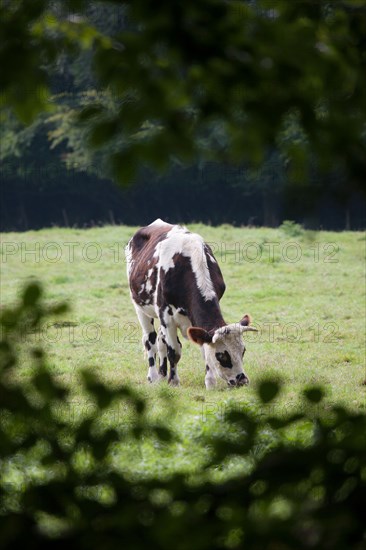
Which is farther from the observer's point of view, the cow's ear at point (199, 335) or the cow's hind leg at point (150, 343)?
the cow's hind leg at point (150, 343)

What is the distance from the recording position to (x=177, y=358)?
1106 centimetres

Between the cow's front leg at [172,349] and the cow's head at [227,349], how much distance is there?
0.93 meters

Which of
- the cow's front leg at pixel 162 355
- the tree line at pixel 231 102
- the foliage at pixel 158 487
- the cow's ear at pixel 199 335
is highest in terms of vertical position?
the tree line at pixel 231 102

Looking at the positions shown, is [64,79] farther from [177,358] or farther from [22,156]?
[177,358]

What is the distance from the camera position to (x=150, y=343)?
1198 cm

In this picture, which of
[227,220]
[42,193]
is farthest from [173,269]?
[42,193]

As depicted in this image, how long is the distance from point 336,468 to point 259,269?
55.7ft

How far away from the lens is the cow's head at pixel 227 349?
32.9 ft

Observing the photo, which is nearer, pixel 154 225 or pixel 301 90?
pixel 301 90

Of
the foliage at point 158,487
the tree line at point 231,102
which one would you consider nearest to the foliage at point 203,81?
the tree line at point 231,102

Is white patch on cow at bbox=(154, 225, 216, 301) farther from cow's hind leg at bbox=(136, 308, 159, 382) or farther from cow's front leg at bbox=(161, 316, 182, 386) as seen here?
cow's hind leg at bbox=(136, 308, 159, 382)

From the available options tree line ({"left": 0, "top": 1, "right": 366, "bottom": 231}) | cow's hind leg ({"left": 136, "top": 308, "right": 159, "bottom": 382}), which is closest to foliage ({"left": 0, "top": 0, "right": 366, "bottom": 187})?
tree line ({"left": 0, "top": 1, "right": 366, "bottom": 231})

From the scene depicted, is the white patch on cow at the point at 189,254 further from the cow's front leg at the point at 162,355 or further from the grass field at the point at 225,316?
the grass field at the point at 225,316

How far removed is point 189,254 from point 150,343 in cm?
148
